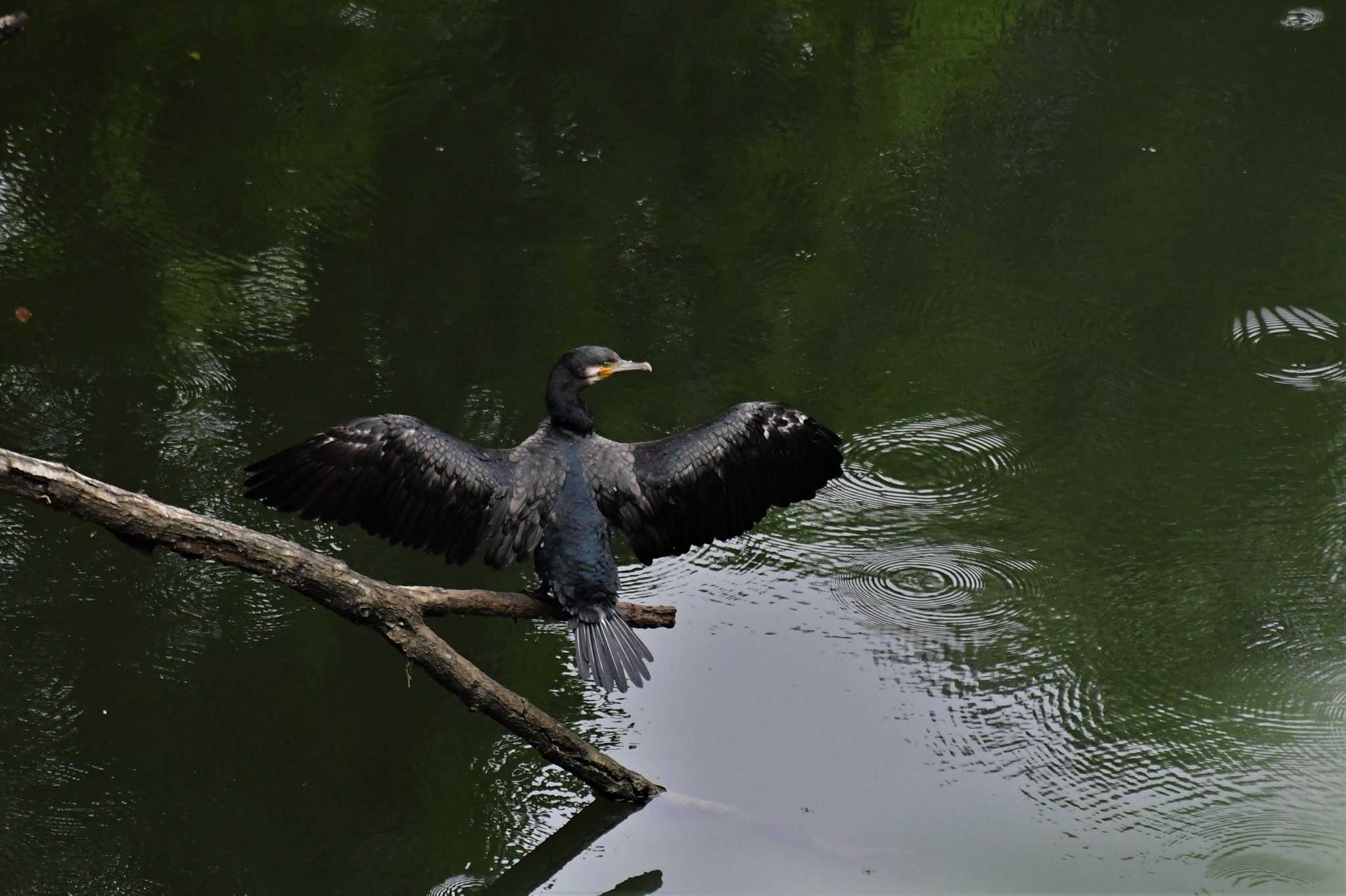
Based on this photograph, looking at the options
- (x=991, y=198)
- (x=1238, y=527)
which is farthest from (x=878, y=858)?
(x=991, y=198)

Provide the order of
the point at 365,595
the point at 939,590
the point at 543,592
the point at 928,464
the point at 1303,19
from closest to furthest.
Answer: the point at 365,595, the point at 543,592, the point at 939,590, the point at 928,464, the point at 1303,19

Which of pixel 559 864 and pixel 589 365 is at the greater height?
pixel 589 365

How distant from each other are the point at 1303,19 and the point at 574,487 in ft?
17.6

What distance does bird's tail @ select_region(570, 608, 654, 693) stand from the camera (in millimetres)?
4156

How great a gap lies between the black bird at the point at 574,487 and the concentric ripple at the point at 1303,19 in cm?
462

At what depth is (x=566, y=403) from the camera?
14.7 ft

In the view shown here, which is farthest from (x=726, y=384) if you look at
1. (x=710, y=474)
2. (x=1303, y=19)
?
(x=1303, y=19)

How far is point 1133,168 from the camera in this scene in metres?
7.11

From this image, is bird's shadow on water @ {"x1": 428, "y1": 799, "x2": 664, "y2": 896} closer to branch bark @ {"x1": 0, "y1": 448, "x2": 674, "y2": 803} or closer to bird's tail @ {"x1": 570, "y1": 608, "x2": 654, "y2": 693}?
branch bark @ {"x1": 0, "y1": 448, "x2": 674, "y2": 803}

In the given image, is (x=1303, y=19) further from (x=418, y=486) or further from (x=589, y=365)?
(x=418, y=486)

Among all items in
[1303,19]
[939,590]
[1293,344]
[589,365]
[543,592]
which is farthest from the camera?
[1303,19]

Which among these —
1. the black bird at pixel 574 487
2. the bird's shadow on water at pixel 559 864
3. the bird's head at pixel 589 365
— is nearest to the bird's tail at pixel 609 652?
the black bird at pixel 574 487

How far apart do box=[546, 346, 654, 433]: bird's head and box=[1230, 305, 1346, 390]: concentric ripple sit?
9.32ft

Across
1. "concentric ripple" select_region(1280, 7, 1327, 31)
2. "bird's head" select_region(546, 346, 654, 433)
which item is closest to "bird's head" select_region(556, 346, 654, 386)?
"bird's head" select_region(546, 346, 654, 433)
